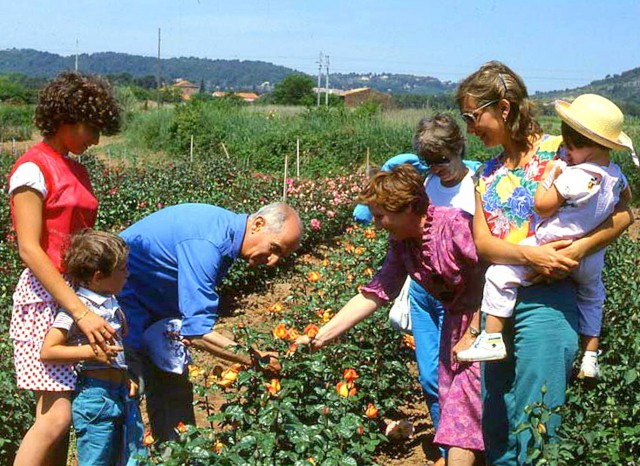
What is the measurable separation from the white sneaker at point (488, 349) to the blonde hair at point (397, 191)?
18.5 inches

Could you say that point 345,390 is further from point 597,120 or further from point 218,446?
point 597,120

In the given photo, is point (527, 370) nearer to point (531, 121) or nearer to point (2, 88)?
point (531, 121)

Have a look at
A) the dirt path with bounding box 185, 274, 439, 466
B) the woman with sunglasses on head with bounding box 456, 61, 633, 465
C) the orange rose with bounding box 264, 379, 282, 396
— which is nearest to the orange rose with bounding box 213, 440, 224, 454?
the orange rose with bounding box 264, 379, 282, 396

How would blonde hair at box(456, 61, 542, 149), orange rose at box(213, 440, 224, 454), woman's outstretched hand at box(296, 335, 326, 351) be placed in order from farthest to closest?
woman's outstretched hand at box(296, 335, 326, 351)
blonde hair at box(456, 61, 542, 149)
orange rose at box(213, 440, 224, 454)

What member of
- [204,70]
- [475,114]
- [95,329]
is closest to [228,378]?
[95,329]

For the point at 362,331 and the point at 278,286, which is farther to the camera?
the point at 278,286

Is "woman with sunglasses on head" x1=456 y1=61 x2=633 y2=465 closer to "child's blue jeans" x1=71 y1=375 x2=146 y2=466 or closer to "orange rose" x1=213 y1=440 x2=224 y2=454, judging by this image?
"orange rose" x1=213 y1=440 x2=224 y2=454

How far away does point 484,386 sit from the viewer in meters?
2.66

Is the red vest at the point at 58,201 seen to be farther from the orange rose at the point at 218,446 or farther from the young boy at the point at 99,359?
the orange rose at the point at 218,446

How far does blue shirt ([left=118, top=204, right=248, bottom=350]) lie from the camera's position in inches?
105

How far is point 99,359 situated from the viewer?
2.62m

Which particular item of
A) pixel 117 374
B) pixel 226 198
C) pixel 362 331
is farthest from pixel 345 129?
pixel 117 374

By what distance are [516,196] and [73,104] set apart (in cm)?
139

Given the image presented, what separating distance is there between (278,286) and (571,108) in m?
5.71
